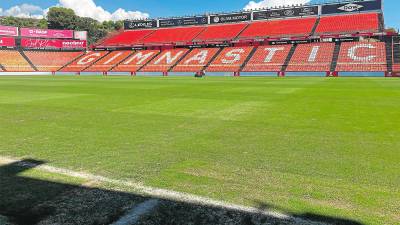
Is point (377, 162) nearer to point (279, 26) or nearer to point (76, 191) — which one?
point (76, 191)

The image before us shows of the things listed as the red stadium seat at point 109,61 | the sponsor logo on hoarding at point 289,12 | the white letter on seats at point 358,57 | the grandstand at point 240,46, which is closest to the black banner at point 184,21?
the grandstand at point 240,46

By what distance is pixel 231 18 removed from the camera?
253 ft

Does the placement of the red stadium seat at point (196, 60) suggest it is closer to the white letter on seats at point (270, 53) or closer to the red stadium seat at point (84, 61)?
the white letter on seats at point (270, 53)

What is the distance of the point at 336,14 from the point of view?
67.4 metres

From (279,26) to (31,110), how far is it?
60.1 metres

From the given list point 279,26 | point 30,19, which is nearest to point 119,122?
point 279,26

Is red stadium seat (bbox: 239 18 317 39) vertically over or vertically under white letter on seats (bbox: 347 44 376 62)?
over

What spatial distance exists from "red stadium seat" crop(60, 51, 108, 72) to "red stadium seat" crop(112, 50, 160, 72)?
8.47 meters

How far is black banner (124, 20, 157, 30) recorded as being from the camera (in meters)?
85.5

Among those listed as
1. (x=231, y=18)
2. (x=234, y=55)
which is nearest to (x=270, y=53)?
(x=234, y=55)

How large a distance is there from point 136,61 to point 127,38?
14.5 meters

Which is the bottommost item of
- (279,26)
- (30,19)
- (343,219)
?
(343,219)

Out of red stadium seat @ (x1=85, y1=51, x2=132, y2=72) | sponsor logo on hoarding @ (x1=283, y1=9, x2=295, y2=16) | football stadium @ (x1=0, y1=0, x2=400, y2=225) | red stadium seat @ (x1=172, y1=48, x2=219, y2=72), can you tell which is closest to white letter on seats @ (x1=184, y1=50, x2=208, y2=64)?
red stadium seat @ (x1=172, y1=48, x2=219, y2=72)

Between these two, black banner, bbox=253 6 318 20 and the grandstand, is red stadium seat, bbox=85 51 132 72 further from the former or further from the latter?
black banner, bbox=253 6 318 20
